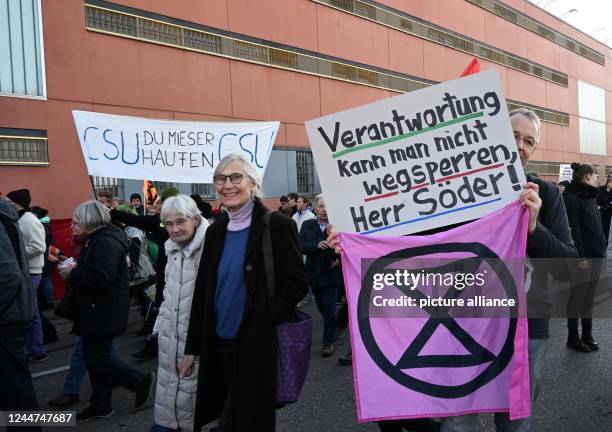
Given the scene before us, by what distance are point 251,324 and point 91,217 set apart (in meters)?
2.03

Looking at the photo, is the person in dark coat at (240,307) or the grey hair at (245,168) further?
the grey hair at (245,168)

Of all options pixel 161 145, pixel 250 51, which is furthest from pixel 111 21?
pixel 161 145

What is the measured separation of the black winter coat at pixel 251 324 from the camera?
2.63m

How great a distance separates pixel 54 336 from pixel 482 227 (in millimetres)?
6133

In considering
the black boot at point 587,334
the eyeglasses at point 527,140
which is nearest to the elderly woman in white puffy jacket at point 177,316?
the eyeglasses at point 527,140

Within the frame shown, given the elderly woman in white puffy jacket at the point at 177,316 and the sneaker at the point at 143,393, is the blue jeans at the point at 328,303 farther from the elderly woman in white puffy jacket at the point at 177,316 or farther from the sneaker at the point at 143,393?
the elderly woman in white puffy jacket at the point at 177,316

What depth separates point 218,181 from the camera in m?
2.94

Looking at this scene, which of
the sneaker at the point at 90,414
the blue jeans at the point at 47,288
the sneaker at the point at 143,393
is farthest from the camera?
the blue jeans at the point at 47,288

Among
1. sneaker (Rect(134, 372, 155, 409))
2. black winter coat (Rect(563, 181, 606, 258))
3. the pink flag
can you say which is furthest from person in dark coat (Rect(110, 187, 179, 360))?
black winter coat (Rect(563, 181, 606, 258))

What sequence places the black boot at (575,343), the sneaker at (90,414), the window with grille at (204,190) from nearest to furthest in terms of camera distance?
the sneaker at (90,414)
the black boot at (575,343)
the window with grille at (204,190)

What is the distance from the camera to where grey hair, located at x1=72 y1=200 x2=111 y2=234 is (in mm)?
4027

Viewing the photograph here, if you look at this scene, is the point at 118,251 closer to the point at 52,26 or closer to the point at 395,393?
the point at 395,393

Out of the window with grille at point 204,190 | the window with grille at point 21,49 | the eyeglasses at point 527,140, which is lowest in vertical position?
the eyeglasses at point 527,140

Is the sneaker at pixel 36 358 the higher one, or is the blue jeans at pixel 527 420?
the blue jeans at pixel 527 420
